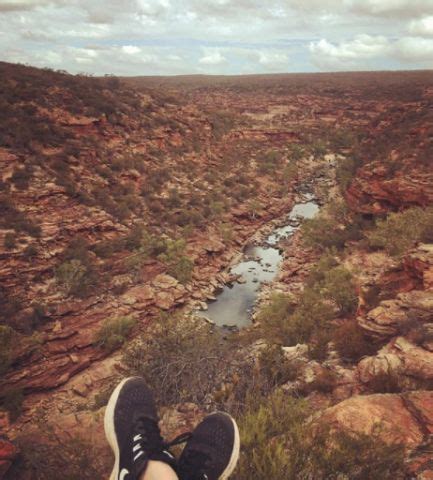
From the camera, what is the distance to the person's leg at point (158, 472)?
233cm

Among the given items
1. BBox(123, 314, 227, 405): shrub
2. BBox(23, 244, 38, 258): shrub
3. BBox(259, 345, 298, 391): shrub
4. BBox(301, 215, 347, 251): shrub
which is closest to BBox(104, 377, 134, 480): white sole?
BBox(123, 314, 227, 405): shrub

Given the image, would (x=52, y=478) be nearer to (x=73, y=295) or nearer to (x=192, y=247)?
(x=73, y=295)

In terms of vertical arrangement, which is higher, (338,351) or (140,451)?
(140,451)

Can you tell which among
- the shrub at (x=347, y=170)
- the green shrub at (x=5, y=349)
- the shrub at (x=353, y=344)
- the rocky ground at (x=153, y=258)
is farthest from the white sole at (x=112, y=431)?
the shrub at (x=347, y=170)

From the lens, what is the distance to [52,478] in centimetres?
400

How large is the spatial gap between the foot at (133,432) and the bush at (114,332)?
34.2 feet

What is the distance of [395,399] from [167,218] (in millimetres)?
18585

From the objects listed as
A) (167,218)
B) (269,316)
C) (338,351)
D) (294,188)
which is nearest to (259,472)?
(338,351)

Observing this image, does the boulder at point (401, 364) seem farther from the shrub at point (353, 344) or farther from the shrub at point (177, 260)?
the shrub at point (177, 260)

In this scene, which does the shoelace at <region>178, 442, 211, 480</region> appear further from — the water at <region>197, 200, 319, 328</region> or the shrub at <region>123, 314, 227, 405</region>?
the water at <region>197, 200, 319, 328</region>

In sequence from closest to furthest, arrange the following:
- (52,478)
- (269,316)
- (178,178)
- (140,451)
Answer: (140,451) < (52,478) < (269,316) < (178,178)

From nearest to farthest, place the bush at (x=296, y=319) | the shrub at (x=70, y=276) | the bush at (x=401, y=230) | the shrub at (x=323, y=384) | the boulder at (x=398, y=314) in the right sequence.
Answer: the shrub at (x=323, y=384)
the boulder at (x=398, y=314)
the bush at (x=296, y=319)
the shrub at (x=70, y=276)
the bush at (x=401, y=230)

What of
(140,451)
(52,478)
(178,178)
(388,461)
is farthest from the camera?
(178,178)

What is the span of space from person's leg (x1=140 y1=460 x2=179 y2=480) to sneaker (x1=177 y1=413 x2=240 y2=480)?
6.0 inches
